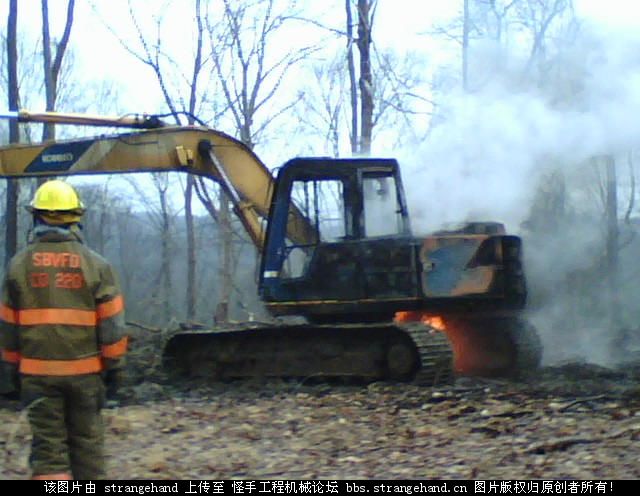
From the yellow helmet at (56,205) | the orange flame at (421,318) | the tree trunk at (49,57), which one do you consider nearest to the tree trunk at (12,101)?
the tree trunk at (49,57)

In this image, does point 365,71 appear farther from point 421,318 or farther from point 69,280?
point 69,280

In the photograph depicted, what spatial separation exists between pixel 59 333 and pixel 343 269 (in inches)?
292

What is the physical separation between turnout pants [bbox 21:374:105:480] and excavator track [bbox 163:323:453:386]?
6.48 m

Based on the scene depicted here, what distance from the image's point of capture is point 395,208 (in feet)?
46.9

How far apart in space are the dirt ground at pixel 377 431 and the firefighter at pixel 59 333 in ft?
5.68

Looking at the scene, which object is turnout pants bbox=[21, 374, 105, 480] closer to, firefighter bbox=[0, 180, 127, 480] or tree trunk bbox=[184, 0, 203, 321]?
firefighter bbox=[0, 180, 127, 480]

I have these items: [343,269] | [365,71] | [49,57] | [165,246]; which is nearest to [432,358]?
[343,269]

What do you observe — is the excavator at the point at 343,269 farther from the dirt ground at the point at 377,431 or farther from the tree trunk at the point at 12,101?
the tree trunk at the point at 12,101

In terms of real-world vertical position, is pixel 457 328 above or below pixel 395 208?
below

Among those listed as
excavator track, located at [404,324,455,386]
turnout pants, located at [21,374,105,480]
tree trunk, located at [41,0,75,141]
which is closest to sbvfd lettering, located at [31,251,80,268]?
turnout pants, located at [21,374,105,480]

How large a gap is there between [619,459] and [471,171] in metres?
8.10

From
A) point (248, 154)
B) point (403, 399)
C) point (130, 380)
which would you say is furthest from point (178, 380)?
point (403, 399)

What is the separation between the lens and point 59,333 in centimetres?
684

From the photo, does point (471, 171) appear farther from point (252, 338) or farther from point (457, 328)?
point (252, 338)
